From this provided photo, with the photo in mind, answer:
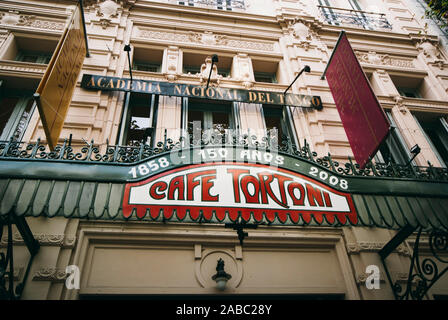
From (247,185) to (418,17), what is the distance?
14.4 metres

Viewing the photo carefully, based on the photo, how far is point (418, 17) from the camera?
13273 mm

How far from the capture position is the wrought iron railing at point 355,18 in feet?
41.2

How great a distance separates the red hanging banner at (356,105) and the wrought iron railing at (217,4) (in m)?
5.94

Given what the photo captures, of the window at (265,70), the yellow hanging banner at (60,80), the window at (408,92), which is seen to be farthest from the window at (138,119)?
the window at (408,92)

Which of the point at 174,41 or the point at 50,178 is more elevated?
the point at 174,41

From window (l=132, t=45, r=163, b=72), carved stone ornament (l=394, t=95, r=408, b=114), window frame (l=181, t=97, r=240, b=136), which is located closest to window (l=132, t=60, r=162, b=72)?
window (l=132, t=45, r=163, b=72)

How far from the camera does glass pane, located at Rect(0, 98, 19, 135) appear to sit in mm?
7443

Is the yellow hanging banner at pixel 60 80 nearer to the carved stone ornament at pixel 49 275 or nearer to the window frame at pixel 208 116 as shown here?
the carved stone ornament at pixel 49 275

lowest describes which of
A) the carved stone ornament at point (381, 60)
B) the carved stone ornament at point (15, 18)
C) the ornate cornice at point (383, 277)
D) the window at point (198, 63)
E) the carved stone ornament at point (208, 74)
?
the ornate cornice at point (383, 277)

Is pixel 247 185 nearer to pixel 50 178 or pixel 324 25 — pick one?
pixel 50 178

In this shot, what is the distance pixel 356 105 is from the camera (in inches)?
262

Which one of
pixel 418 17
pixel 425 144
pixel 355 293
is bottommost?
pixel 355 293

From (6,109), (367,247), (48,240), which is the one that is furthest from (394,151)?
(6,109)

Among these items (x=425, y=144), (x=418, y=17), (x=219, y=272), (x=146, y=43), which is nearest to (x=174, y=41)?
(x=146, y=43)
